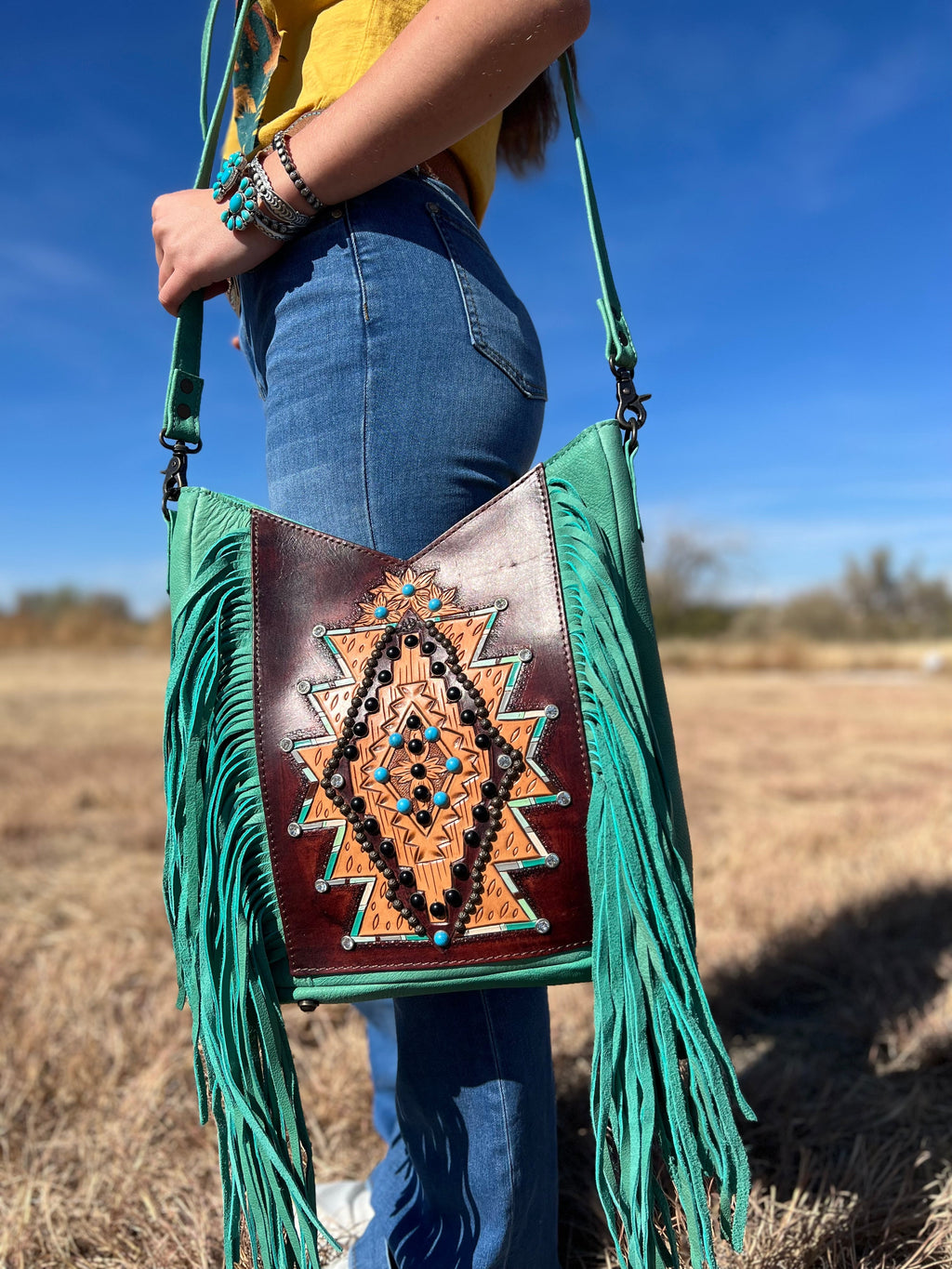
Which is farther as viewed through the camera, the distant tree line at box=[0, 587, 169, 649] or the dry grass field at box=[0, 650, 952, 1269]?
the distant tree line at box=[0, 587, 169, 649]

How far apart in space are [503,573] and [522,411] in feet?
0.61

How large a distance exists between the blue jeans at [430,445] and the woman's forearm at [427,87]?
0.18 ft

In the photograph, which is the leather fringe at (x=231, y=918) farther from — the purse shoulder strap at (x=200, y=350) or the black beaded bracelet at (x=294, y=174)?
the black beaded bracelet at (x=294, y=174)

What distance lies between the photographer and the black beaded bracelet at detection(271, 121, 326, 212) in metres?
0.79

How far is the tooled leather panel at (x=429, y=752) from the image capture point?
763 millimetres

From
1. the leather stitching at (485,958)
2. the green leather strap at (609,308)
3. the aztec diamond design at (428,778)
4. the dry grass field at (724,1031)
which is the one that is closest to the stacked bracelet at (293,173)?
the green leather strap at (609,308)

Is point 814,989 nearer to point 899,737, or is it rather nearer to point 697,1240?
point 697,1240

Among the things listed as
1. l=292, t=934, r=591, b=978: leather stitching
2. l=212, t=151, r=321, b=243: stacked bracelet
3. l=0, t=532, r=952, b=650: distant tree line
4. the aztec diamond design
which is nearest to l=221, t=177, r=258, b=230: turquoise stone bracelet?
l=212, t=151, r=321, b=243: stacked bracelet

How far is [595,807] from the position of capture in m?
0.75

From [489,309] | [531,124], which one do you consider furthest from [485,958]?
[531,124]

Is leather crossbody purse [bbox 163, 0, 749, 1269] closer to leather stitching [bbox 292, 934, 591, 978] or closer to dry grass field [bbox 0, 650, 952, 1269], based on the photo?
leather stitching [bbox 292, 934, 591, 978]

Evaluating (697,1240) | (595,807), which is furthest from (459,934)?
(697,1240)

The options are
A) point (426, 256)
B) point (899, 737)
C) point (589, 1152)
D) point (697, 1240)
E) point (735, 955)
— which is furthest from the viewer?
point (899, 737)

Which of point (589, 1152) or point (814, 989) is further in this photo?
point (814, 989)
